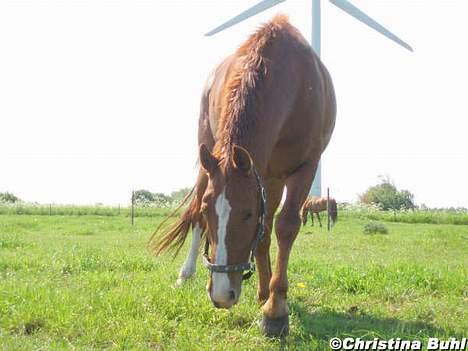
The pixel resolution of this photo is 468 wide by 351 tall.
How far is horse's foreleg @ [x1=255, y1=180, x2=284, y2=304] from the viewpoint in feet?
15.8

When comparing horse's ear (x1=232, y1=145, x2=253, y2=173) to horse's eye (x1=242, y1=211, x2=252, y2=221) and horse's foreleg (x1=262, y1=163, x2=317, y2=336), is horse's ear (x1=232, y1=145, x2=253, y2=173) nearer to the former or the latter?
horse's eye (x1=242, y1=211, x2=252, y2=221)


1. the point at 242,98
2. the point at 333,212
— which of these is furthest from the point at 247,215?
the point at 333,212

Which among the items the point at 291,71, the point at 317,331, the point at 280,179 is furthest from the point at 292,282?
the point at 291,71

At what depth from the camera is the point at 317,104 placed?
5055 mm

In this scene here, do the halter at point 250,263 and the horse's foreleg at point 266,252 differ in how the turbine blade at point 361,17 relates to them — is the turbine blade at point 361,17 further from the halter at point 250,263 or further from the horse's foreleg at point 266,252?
the halter at point 250,263

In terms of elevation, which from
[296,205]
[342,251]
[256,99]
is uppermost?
[256,99]

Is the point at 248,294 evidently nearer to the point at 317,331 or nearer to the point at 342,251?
the point at 317,331

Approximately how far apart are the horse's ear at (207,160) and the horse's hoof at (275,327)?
1229 mm

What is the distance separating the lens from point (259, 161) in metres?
3.95

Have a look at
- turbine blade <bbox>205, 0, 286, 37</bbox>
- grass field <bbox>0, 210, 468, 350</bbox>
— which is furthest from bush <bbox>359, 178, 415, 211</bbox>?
grass field <bbox>0, 210, 468, 350</bbox>

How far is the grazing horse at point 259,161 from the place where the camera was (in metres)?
3.49

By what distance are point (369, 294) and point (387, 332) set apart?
4.36 ft

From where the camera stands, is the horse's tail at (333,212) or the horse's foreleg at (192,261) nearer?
the horse's foreleg at (192,261)

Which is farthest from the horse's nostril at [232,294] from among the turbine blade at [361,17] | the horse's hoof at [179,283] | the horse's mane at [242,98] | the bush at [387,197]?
the bush at [387,197]
